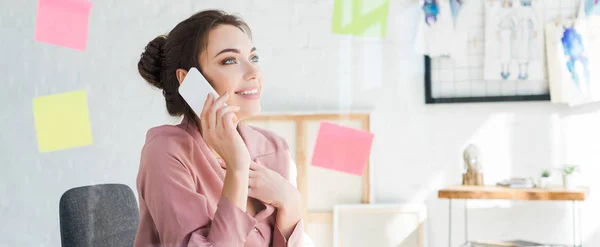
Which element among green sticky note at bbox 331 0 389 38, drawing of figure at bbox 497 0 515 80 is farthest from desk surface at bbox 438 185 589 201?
green sticky note at bbox 331 0 389 38

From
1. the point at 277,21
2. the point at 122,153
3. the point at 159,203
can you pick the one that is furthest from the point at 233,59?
the point at 277,21

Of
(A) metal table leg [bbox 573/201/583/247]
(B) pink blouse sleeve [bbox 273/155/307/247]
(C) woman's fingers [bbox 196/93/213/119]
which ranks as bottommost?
(A) metal table leg [bbox 573/201/583/247]

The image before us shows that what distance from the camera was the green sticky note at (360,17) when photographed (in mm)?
1694

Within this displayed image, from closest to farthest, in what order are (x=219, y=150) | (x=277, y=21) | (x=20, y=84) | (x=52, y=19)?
(x=219, y=150)
(x=52, y=19)
(x=20, y=84)
(x=277, y=21)

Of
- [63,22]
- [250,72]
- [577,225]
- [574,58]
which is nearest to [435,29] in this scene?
[574,58]

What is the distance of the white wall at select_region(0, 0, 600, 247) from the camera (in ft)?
4.98

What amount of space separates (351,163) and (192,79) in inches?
40.9

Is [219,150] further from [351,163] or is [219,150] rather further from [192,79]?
[351,163]

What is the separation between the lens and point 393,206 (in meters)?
1.82

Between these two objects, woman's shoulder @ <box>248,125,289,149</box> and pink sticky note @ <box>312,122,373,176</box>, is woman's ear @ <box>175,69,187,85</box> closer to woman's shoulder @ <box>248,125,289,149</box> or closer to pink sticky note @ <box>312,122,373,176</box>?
woman's shoulder @ <box>248,125,289,149</box>

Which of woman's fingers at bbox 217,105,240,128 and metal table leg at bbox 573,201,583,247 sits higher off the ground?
woman's fingers at bbox 217,105,240,128

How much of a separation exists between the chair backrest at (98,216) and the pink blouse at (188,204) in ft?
0.60

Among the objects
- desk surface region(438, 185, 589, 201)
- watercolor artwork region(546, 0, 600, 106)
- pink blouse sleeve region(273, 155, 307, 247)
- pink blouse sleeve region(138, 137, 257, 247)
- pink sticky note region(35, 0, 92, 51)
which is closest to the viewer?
pink blouse sleeve region(138, 137, 257, 247)

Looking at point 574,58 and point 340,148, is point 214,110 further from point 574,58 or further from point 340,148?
Result: point 574,58
